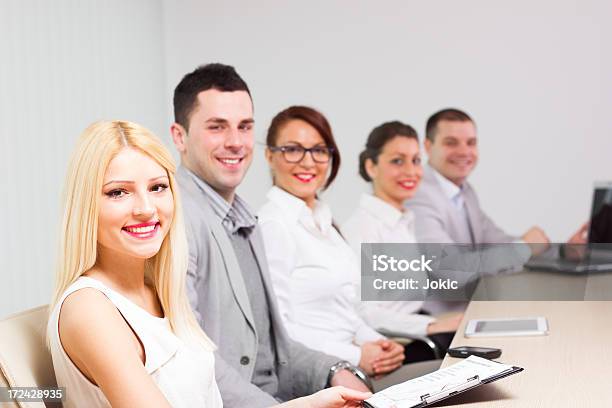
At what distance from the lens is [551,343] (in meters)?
2.48

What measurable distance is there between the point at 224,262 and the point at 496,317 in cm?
104

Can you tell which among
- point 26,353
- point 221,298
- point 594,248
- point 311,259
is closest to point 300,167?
point 311,259

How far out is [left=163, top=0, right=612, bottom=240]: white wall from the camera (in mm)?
4082

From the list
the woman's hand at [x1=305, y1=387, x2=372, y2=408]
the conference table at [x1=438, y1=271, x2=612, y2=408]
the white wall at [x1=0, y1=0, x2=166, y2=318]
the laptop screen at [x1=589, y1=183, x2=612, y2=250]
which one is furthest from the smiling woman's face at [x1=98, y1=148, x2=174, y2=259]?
the laptop screen at [x1=589, y1=183, x2=612, y2=250]

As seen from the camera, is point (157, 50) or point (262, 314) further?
point (157, 50)

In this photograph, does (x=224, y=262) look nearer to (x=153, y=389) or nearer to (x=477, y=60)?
(x=153, y=389)

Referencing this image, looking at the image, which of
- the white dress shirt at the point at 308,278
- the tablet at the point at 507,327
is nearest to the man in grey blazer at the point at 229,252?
the white dress shirt at the point at 308,278

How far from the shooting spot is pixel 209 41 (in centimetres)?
400

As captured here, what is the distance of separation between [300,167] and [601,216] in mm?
1667

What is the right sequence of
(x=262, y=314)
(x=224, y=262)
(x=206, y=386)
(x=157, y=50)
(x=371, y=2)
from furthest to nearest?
(x=371, y=2), (x=157, y=50), (x=262, y=314), (x=224, y=262), (x=206, y=386)

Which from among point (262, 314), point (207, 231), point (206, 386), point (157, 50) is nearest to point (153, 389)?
point (206, 386)

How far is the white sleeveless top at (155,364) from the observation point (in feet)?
5.55

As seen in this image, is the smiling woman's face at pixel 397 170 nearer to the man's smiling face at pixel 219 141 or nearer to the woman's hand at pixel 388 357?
the woman's hand at pixel 388 357

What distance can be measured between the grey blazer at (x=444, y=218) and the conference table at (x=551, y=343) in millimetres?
320
